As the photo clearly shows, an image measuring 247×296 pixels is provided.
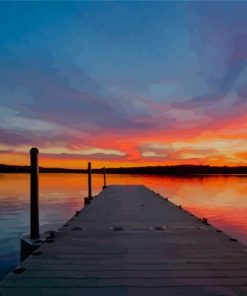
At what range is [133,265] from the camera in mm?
4750

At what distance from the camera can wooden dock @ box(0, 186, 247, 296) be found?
3.88m

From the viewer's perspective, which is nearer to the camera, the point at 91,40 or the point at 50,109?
the point at 91,40

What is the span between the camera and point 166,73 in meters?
16.9

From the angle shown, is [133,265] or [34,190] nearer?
[133,265]

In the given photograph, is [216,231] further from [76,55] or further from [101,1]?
[101,1]

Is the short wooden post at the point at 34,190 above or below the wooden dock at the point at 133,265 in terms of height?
above

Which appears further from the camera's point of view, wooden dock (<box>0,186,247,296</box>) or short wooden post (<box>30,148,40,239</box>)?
short wooden post (<box>30,148,40,239</box>)

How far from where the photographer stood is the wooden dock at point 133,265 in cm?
388

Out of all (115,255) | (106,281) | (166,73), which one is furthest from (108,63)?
(106,281)

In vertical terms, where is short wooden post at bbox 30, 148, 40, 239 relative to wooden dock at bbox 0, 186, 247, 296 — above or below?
above

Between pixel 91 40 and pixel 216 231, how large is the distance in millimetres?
8599

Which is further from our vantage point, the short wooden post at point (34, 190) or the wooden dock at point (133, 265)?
the short wooden post at point (34, 190)

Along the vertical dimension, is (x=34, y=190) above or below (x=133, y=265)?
above

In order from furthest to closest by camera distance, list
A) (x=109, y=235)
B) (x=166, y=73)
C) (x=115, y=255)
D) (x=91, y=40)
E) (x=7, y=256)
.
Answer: (x=166, y=73)
(x=91, y=40)
(x=7, y=256)
(x=109, y=235)
(x=115, y=255)
